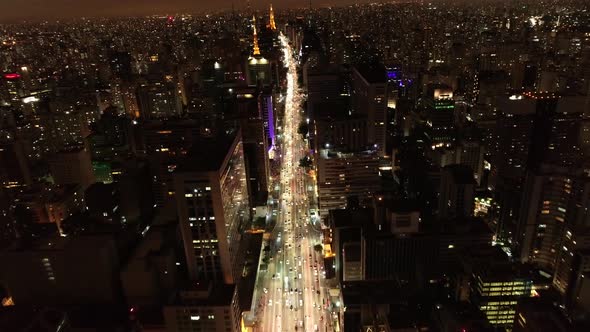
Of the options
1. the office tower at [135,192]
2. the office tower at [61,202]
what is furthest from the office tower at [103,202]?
the office tower at [61,202]

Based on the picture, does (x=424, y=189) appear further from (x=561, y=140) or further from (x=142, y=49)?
(x=142, y=49)

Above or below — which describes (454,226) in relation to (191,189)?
below

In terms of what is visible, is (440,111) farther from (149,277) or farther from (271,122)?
(149,277)

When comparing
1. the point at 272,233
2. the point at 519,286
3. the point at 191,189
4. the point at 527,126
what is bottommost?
the point at 272,233

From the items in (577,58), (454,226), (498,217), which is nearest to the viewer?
(454,226)

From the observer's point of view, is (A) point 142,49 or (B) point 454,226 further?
(A) point 142,49

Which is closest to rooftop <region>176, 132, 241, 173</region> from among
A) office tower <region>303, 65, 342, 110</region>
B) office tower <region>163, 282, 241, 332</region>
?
office tower <region>163, 282, 241, 332</region>

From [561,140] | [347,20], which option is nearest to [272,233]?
[561,140]
